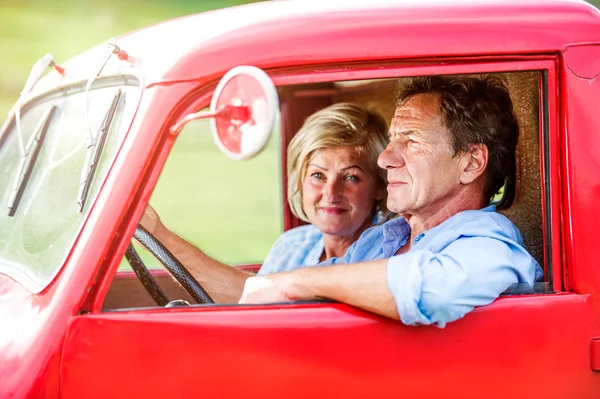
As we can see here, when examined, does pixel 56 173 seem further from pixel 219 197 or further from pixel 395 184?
pixel 219 197

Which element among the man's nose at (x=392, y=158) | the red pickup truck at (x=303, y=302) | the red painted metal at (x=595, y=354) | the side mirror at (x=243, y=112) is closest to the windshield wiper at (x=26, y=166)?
the red pickup truck at (x=303, y=302)

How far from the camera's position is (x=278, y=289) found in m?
1.87

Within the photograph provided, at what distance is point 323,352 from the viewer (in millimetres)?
1703

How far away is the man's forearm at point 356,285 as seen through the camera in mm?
1729

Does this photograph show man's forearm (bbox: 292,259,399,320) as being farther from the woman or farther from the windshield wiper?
the woman

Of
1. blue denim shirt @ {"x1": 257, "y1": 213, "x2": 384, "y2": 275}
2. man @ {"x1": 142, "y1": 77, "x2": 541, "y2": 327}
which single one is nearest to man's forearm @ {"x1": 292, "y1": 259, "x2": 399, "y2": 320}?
man @ {"x1": 142, "y1": 77, "x2": 541, "y2": 327}

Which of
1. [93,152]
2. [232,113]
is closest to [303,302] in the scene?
[232,113]

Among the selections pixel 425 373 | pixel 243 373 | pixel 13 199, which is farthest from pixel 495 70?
pixel 13 199

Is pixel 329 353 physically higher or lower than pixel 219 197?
lower

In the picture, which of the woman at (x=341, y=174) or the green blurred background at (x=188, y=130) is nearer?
the woman at (x=341, y=174)

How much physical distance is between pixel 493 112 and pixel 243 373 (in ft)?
3.76

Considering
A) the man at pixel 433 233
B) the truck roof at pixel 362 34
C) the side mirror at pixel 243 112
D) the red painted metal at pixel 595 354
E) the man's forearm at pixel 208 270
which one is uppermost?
the truck roof at pixel 362 34

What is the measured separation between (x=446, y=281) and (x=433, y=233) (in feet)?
1.45

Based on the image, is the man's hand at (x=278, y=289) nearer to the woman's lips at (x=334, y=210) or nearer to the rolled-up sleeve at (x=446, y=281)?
the rolled-up sleeve at (x=446, y=281)
